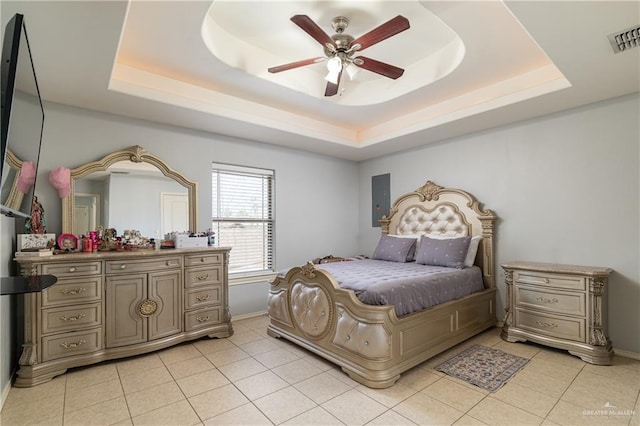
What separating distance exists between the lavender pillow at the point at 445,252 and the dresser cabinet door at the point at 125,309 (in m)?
3.18

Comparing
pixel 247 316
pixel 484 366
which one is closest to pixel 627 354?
pixel 484 366

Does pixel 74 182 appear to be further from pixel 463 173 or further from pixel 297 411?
pixel 463 173

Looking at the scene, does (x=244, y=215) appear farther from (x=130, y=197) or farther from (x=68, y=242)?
(x=68, y=242)

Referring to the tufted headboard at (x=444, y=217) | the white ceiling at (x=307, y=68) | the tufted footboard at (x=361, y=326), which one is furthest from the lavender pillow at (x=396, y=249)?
the white ceiling at (x=307, y=68)

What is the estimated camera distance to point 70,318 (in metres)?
2.77

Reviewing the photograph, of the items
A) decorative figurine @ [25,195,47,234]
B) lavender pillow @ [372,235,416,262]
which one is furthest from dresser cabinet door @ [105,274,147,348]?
lavender pillow @ [372,235,416,262]

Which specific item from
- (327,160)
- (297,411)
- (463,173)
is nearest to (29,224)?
(297,411)

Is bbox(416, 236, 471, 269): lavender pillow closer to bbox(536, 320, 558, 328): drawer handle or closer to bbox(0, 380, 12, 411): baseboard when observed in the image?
bbox(536, 320, 558, 328): drawer handle

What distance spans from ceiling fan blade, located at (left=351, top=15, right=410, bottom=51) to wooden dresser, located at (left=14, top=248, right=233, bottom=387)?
256 cm

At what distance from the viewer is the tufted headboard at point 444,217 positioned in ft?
13.1

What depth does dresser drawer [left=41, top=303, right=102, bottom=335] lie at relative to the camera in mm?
2674

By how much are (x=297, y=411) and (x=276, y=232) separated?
2.81 metres

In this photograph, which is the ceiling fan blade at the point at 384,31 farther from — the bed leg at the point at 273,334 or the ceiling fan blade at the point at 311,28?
the bed leg at the point at 273,334

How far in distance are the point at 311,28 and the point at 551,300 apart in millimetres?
3318
